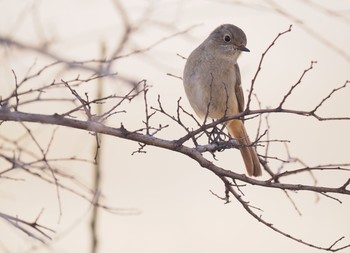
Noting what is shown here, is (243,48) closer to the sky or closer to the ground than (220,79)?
closer to the sky

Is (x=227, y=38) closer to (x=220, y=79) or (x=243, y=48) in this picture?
(x=243, y=48)

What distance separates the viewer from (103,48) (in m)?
5.26

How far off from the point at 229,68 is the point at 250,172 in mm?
903

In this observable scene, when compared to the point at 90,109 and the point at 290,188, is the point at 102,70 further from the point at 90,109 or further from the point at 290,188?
the point at 290,188

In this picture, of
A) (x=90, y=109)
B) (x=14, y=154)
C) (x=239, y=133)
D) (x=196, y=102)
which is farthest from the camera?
(x=239, y=133)

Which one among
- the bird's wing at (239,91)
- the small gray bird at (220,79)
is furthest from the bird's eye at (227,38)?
the bird's wing at (239,91)

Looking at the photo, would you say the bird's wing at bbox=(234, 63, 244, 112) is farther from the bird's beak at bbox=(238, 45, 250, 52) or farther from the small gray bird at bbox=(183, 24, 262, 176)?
the bird's beak at bbox=(238, 45, 250, 52)

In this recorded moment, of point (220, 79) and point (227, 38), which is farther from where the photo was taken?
point (227, 38)

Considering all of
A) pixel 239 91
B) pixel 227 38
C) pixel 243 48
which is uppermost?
pixel 227 38

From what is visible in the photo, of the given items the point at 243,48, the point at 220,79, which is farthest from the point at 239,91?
the point at 243,48

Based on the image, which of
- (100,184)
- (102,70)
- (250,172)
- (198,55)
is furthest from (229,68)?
(102,70)

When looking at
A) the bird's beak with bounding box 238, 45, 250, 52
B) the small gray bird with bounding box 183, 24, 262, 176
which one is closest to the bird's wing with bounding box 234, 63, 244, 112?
the small gray bird with bounding box 183, 24, 262, 176

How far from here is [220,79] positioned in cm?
583

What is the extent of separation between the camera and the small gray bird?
5613 millimetres
